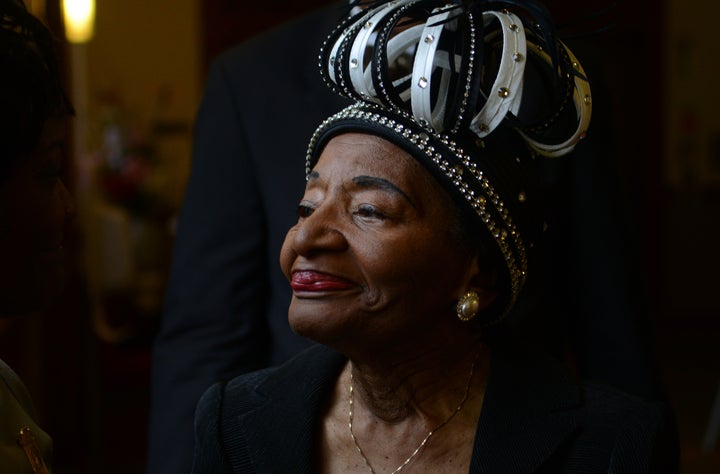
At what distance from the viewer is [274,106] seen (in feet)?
7.02

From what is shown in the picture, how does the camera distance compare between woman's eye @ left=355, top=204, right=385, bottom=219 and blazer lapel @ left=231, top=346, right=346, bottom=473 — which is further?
blazer lapel @ left=231, top=346, right=346, bottom=473

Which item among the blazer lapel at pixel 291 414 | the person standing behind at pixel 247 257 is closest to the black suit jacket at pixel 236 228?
the person standing behind at pixel 247 257

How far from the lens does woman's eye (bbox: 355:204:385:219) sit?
1.52 meters

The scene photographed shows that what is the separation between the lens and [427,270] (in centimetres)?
153

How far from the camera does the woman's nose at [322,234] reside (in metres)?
1.50

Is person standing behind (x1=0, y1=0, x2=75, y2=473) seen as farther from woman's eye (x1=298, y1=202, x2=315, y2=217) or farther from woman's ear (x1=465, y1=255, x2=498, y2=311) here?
woman's ear (x1=465, y1=255, x2=498, y2=311)

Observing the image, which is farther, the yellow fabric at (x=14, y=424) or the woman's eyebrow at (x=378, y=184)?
the woman's eyebrow at (x=378, y=184)

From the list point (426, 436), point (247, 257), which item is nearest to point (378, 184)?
point (426, 436)

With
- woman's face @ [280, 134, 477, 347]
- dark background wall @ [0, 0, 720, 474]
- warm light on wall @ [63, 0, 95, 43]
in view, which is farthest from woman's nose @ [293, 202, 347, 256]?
warm light on wall @ [63, 0, 95, 43]

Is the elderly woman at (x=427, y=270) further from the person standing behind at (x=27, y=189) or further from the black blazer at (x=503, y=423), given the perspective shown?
the person standing behind at (x=27, y=189)

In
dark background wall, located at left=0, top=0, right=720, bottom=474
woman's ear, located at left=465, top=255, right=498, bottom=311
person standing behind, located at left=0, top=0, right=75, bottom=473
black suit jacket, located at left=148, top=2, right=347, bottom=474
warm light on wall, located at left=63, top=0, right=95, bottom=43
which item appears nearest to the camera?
person standing behind, located at left=0, top=0, right=75, bottom=473

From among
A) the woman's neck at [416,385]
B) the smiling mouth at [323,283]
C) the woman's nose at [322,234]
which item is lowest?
the woman's neck at [416,385]

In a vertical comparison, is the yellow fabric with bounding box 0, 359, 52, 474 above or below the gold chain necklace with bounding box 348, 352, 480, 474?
above

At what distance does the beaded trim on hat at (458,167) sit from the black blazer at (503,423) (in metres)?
0.25
